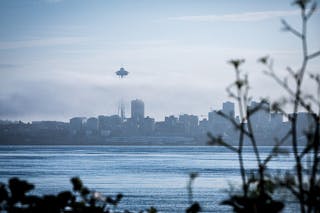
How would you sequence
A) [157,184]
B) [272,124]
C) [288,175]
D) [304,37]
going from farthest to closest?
1. [272,124]
2. [157,184]
3. [288,175]
4. [304,37]

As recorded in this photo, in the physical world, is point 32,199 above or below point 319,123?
below

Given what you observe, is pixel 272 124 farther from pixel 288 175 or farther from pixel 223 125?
pixel 288 175

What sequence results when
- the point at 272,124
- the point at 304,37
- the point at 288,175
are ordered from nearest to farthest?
the point at 304,37
the point at 288,175
the point at 272,124

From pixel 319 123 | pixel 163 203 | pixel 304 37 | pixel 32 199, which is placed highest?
pixel 304 37

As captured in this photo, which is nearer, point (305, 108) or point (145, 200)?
point (305, 108)

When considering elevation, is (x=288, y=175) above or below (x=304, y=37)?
below

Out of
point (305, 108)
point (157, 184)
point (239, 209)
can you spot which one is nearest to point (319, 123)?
point (305, 108)

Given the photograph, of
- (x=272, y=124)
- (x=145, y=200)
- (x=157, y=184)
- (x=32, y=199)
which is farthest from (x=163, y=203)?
(x=272, y=124)

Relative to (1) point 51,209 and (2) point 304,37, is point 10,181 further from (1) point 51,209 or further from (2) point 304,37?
(2) point 304,37

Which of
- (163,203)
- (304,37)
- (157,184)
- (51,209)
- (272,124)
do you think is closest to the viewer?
(304,37)
